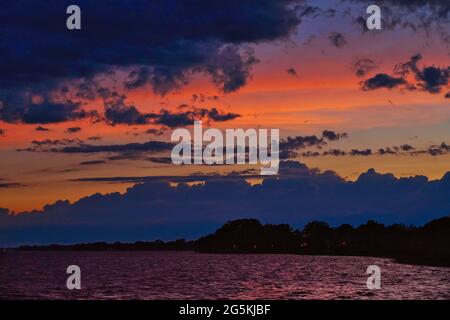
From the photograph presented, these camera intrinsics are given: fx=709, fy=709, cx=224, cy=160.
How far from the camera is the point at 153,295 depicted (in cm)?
9206

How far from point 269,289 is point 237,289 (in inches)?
189

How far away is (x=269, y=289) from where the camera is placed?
331 ft
